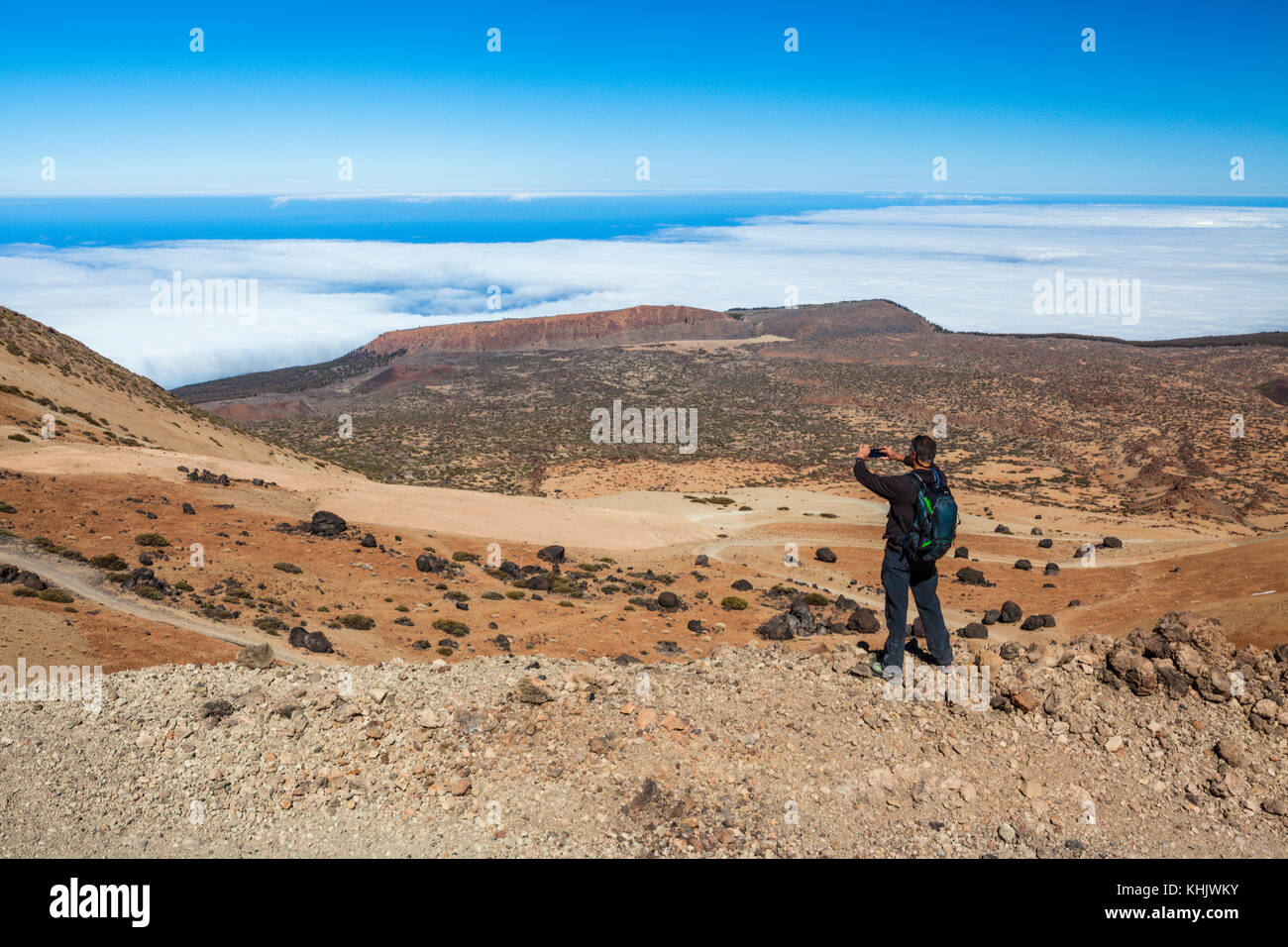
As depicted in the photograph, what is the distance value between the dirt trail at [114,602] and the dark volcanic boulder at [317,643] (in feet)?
0.66

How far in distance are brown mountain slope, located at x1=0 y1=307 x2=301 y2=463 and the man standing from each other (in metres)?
26.2

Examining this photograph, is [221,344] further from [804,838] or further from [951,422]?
[804,838]

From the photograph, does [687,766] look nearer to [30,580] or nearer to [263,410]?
[30,580]

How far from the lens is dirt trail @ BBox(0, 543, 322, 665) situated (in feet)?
41.1

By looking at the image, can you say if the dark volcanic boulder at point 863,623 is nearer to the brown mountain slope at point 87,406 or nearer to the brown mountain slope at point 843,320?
the brown mountain slope at point 87,406

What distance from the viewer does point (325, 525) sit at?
811 inches

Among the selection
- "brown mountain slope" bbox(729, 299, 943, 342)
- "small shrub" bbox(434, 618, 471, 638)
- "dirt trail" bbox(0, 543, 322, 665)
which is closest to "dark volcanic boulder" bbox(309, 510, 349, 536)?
"dirt trail" bbox(0, 543, 322, 665)

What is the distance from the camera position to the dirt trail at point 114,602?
12.5 m

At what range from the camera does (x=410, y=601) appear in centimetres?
1712

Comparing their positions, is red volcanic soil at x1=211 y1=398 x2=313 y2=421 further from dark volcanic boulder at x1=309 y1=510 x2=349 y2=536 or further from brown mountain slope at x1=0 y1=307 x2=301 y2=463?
dark volcanic boulder at x1=309 y1=510 x2=349 y2=536

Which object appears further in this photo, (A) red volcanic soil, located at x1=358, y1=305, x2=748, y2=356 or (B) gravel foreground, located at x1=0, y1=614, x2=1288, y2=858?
(A) red volcanic soil, located at x1=358, y1=305, x2=748, y2=356

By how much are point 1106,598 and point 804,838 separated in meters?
15.5

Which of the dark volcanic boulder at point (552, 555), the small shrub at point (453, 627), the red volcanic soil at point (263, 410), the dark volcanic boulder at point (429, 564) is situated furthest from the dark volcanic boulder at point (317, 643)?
the red volcanic soil at point (263, 410)

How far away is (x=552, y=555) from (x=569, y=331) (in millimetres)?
105953
